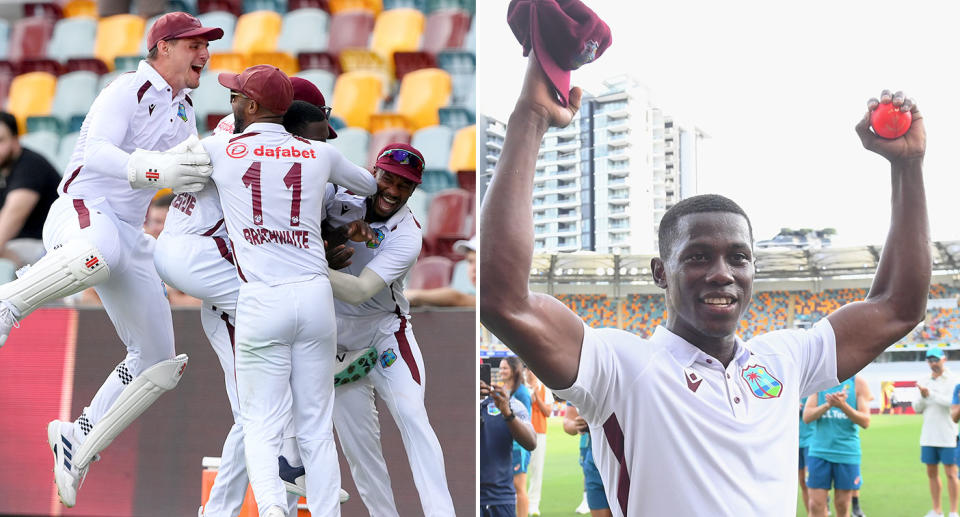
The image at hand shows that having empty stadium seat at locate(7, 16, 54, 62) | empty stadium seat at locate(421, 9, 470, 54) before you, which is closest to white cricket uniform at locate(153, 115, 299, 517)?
empty stadium seat at locate(421, 9, 470, 54)

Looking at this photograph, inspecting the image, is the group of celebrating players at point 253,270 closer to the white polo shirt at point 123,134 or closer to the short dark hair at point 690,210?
the white polo shirt at point 123,134

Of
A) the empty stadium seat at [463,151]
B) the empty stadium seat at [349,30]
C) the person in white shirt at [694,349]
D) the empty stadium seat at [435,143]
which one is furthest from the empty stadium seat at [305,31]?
the person in white shirt at [694,349]

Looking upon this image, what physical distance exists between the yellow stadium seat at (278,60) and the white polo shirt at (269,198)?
221 cm

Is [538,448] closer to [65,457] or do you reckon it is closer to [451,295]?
[451,295]

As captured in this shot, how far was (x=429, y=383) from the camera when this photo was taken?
4.09 metres

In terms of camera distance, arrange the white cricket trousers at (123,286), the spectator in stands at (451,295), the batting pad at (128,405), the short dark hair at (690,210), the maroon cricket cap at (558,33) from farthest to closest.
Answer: the spectator in stands at (451,295) → the batting pad at (128,405) → the white cricket trousers at (123,286) → the maroon cricket cap at (558,33) → the short dark hair at (690,210)

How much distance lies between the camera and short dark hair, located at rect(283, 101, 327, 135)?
2.86m

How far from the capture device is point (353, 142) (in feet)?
14.6

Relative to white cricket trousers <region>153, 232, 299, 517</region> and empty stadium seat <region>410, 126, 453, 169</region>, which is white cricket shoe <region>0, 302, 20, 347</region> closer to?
white cricket trousers <region>153, 232, 299, 517</region>

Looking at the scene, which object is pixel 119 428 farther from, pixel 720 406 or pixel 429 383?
pixel 720 406

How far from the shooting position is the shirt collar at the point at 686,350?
2.17m

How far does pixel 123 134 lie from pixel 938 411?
133 inches

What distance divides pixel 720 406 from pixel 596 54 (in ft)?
3.98

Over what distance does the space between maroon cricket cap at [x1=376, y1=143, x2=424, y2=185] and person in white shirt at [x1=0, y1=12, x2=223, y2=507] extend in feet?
1.86
